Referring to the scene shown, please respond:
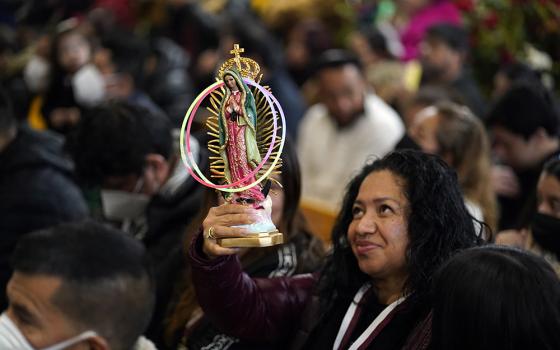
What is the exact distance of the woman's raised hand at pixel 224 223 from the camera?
2.87 meters

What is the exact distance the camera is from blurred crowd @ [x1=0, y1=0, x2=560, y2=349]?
128 inches

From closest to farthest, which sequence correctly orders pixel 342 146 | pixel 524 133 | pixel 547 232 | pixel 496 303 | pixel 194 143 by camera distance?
pixel 496 303
pixel 547 232
pixel 194 143
pixel 524 133
pixel 342 146

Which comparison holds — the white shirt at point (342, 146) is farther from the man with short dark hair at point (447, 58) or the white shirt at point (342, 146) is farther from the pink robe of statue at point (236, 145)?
the pink robe of statue at point (236, 145)

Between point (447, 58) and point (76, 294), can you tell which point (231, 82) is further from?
point (447, 58)

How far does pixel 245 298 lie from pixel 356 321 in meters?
0.38

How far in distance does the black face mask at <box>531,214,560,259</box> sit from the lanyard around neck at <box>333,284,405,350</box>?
36.0 inches

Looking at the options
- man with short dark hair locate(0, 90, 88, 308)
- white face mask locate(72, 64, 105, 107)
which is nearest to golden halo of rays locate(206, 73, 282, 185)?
man with short dark hair locate(0, 90, 88, 308)

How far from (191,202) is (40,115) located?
344 cm

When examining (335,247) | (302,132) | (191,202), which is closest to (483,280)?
(335,247)

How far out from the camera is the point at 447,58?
7.50m

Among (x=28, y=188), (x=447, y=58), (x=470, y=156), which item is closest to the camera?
(x=28, y=188)

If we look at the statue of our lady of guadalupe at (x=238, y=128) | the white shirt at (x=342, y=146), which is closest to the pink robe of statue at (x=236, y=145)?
the statue of our lady of guadalupe at (x=238, y=128)

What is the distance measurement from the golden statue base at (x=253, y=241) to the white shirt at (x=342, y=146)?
347cm

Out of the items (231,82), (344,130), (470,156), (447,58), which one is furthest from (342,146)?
(231,82)
